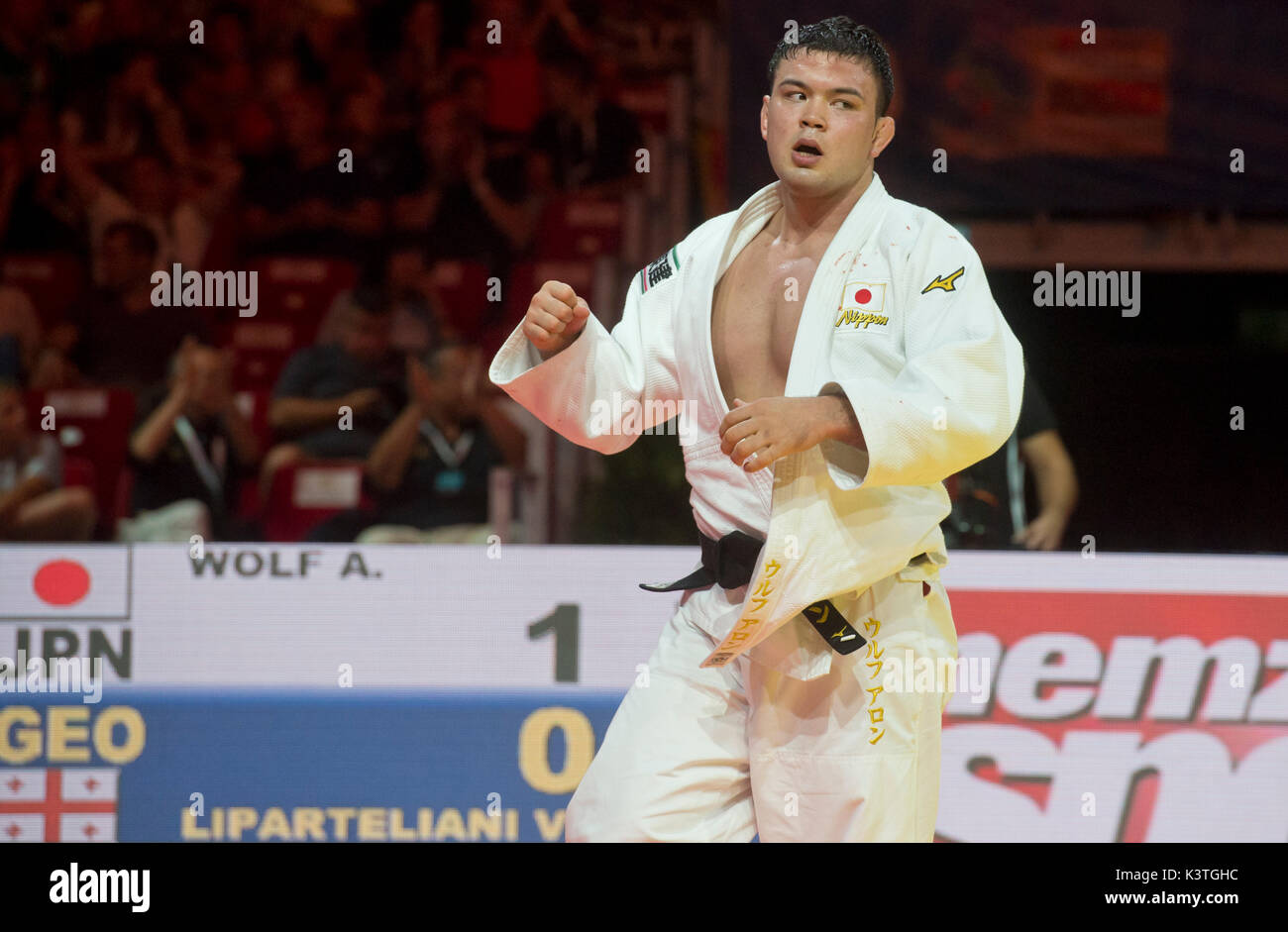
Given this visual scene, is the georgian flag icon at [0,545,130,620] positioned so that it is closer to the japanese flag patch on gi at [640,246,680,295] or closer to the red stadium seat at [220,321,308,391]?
the japanese flag patch on gi at [640,246,680,295]

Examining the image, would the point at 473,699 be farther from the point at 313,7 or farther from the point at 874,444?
the point at 313,7

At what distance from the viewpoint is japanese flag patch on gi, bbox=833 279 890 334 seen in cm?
254

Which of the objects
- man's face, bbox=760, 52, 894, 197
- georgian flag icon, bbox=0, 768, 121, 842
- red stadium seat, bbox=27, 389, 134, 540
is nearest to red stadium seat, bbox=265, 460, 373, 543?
red stadium seat, bbox=27, 389, 134, 540

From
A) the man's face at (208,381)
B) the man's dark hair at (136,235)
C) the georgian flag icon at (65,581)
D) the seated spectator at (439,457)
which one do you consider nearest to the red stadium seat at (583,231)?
the seated spectator at (439,457)

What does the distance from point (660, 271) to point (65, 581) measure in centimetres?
206

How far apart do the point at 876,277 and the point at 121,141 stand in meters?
5.49

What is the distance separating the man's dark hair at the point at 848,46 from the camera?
261 cm

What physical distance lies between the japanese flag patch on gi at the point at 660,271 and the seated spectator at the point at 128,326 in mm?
3480

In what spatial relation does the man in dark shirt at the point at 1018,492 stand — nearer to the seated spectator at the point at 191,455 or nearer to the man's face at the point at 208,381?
the seated spectator at the point at 191,455

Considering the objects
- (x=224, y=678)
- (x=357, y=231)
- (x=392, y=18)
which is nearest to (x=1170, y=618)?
(x=224, y=678)

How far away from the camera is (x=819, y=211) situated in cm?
273

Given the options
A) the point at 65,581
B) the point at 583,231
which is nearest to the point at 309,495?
the point at 65,581

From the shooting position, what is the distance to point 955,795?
393cm

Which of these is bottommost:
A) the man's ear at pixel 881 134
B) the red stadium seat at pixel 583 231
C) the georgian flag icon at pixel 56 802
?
the georgian flag icon at pixel 56 802
